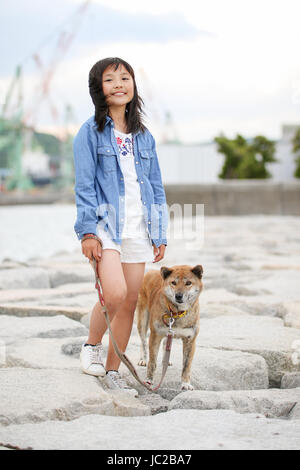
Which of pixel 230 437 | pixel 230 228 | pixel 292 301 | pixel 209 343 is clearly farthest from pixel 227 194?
pixel 230 437

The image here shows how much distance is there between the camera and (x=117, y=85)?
109 inches

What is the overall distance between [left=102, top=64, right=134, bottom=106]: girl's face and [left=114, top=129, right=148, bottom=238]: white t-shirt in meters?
0.15

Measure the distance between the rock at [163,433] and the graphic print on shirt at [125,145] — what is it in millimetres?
1197

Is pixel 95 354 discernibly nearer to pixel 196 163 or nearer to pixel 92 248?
pixel 92 248

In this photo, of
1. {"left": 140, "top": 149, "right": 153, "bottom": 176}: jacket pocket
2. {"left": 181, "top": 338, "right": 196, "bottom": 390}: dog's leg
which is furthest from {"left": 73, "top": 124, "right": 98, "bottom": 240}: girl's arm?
{"left": 181, "top": 338, "right": 196, "bottom": 390}: dog's leg

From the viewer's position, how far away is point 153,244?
2.86 meters

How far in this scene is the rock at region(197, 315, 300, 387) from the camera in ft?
10.3

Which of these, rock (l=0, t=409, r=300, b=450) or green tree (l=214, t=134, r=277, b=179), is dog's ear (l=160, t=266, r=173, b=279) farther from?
green tree (l=214, t=134, r=277, b=179)

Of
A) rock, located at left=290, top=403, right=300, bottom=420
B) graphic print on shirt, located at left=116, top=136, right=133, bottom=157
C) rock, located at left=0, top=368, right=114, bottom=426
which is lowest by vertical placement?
rock, located at left=290, top=403, right=300, bottom=420

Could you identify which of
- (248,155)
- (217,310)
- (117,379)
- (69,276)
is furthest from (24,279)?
(248,155)

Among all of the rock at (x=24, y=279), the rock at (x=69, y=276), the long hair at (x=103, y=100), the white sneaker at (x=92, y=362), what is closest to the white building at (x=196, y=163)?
the rock at (x=69, y=276)

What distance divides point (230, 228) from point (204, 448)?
355 inches

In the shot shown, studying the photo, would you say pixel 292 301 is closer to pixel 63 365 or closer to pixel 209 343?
pixel 209 343

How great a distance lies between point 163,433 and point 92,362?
2.57ft
